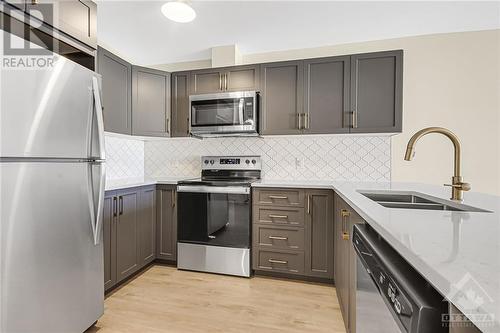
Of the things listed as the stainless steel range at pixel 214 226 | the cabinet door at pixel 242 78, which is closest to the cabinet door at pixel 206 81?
the cabinet door at pixel 242 78

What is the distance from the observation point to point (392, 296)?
0.67m

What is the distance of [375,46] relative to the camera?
296 centimetres

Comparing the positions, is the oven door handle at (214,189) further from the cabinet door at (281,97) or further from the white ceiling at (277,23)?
the white ceiling at (277,23)

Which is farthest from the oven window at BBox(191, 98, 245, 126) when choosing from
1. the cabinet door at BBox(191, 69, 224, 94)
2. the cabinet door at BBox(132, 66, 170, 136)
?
the cabinet door at BBox(132, 66, 170, 136)

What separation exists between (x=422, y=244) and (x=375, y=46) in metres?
2.97

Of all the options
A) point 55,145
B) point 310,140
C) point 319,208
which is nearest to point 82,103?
point 55,145

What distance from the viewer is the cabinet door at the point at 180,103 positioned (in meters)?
3.10

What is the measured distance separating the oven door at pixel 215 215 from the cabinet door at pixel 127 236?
0.45 metres

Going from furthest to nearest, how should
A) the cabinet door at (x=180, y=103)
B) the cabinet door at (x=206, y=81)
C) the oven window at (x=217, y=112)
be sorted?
1. the cabinet door at (x=180, y=103)
2. the cabinet door at (x=206, y=81)
3. the oven window at (x=217, y=112)

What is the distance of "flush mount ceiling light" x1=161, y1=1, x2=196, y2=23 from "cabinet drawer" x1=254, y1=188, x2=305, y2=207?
5.69 feet

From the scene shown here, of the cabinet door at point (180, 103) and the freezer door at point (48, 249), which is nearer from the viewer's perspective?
the freezer door at point (48, 249)

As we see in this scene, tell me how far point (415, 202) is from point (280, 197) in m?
1.15

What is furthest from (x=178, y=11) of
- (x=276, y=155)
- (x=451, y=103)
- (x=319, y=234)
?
(x=451, y=103)

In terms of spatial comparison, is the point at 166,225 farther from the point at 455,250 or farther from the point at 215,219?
the point at 455,250
